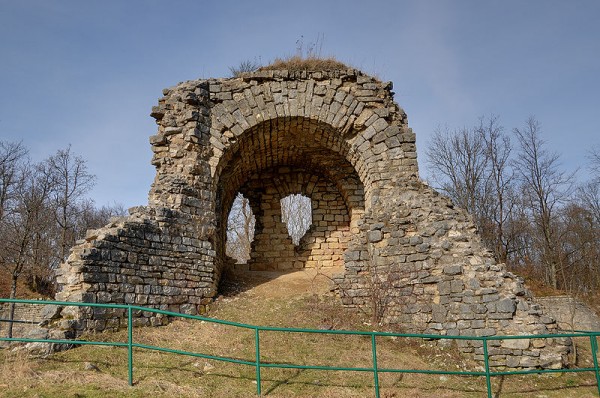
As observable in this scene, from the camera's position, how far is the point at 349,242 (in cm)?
1111

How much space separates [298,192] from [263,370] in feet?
28.7

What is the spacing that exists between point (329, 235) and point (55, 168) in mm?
14946

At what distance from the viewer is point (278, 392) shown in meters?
6.07

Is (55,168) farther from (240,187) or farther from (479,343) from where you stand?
(479,343)

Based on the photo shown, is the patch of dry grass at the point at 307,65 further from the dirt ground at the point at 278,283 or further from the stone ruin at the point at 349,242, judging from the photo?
the dirt ground at the point at 278,283

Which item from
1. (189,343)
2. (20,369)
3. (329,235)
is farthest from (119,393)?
(329,235)

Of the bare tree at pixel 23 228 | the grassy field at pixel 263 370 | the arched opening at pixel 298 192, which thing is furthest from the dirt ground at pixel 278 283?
the bare tree at pixel 23 228

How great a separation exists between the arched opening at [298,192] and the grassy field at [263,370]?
173 inches

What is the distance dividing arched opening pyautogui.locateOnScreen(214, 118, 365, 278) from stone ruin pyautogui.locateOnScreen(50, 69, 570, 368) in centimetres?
16

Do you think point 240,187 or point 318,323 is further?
point 240,187

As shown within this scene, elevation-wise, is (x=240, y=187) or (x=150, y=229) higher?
(x=240, y=187)

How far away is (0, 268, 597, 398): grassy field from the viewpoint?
5695 millimetres

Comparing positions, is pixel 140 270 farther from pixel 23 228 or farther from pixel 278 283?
pixel 23 228

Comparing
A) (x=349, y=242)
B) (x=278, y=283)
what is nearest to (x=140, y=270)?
(x=278, y=283)
